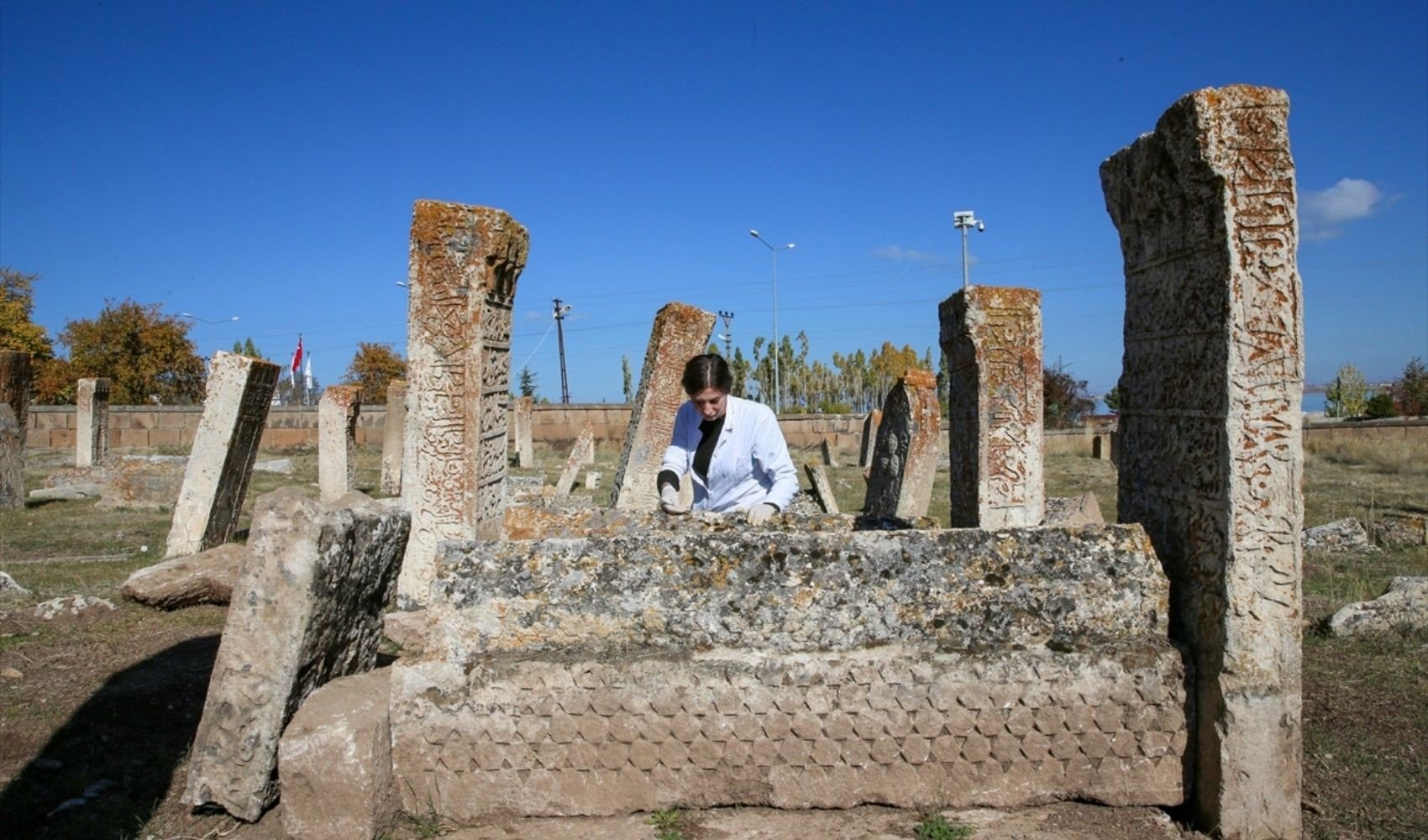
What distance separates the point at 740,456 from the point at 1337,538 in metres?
7.36

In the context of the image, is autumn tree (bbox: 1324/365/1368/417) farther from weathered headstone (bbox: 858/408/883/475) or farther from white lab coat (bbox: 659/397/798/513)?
white lab coat (bbox: 659/397/798/513)

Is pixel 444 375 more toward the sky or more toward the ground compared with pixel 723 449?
more toward the sky

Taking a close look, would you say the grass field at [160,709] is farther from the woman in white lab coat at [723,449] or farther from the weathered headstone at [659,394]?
the weathered headstone at [659,394]

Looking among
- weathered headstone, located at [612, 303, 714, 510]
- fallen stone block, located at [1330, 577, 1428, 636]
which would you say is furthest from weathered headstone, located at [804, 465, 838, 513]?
fallen stone block, located at [1330, 577, 1428, 636]

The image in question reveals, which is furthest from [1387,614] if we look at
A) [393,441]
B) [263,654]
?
Result: [393,441]

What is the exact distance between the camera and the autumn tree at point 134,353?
3859cm

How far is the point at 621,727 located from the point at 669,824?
1.16 ft

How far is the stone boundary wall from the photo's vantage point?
24.7m

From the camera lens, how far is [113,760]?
168 inches

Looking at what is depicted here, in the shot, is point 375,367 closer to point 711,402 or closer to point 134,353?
point 134,353

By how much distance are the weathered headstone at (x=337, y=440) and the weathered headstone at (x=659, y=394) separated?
18.4ft

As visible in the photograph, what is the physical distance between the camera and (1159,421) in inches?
150

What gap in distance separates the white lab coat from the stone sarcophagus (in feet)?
4.53

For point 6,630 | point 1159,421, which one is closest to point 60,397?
point 6,630
